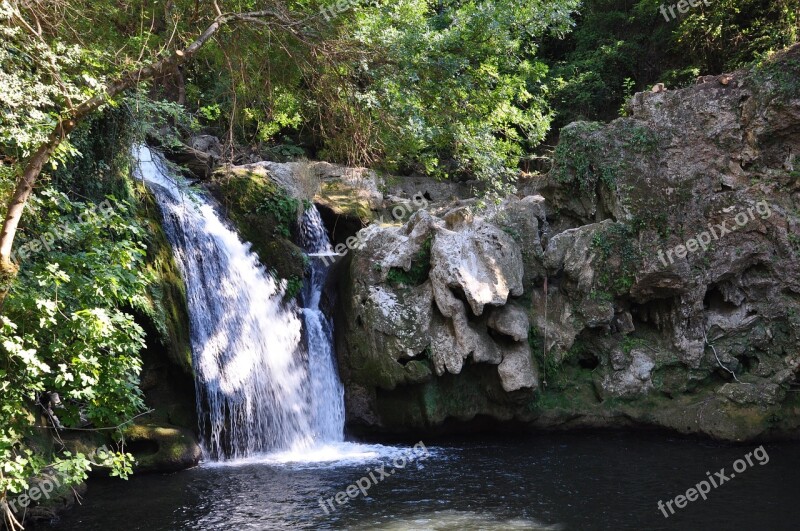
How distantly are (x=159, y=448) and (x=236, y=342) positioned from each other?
8.25 feet

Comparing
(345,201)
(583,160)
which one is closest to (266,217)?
(345,201)

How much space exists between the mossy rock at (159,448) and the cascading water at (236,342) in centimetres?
71

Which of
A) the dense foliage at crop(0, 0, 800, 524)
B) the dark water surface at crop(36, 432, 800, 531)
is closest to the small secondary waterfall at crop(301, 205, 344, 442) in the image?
the dark water surface at crop(36, 432, 800, 531)

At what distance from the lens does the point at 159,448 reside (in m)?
10.6

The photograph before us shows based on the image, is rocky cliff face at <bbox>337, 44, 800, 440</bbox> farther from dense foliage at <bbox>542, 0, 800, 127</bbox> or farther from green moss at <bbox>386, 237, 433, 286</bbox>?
dense foliage at <bbox>542, 0, 800, 127</bbox>

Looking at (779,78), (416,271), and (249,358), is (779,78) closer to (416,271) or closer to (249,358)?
(416,271)

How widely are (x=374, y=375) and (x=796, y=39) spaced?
1352 centimetres

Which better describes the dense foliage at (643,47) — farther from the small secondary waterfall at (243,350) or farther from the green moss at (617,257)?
the small secondary waterfall at (243,350)

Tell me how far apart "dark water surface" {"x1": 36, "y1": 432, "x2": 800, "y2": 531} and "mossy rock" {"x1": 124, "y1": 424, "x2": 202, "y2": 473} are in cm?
22

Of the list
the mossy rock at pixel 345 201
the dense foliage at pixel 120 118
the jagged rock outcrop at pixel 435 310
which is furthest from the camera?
the mossy rock at pixel 345 201

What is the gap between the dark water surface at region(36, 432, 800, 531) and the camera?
847 cm

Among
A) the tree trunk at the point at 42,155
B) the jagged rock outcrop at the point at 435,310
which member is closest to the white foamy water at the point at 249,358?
the jagged rock outcrop at the point at 435,310

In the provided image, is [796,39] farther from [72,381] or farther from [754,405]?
[72,381]

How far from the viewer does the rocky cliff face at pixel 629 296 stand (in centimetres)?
1253
